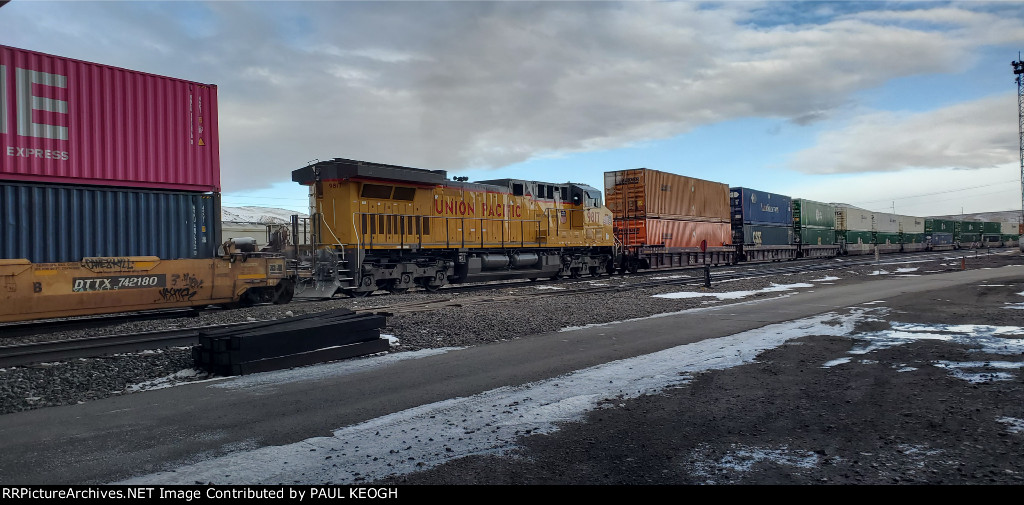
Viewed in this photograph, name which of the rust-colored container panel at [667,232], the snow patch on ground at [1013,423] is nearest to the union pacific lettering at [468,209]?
the rust-colored container panel at [667,232]

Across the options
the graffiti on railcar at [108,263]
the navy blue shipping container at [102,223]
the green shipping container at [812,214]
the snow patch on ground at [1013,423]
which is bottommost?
the snow patch on ground at [1013,423]

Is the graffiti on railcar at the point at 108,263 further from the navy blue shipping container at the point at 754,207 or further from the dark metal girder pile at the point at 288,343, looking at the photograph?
the navy blue shipping container at the point at 754,207

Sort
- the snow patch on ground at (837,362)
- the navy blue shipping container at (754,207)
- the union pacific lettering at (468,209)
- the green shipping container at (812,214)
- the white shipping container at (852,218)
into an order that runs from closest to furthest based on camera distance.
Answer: the snow patch on ground at (837,362)
the union pacific lettering at (468,209)
the navy blue shipping container at (754,207)
the green shipping container at (812,214)
the white shipping container at (852,218)

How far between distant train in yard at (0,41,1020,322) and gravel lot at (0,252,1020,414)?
0.85 meters

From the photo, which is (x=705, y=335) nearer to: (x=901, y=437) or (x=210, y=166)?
(x=901, y=437)

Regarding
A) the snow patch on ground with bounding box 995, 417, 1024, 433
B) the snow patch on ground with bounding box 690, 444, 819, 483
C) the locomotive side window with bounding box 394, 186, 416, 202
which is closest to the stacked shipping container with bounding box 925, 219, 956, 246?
the locomotive side window with bounding box 394, 186, 416, 202

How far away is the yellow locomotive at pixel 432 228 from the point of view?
50.6ft

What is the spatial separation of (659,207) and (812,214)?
21.1 meters

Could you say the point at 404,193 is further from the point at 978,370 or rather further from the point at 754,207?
the point at 754,207

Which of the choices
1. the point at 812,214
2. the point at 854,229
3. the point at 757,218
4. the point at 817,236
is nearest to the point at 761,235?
the point at 757,218

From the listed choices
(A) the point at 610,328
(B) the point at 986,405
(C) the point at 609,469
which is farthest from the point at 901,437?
(A) the point at 610,328

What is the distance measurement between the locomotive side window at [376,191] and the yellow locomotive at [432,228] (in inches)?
1.1

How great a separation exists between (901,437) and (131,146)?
12008 millimetres

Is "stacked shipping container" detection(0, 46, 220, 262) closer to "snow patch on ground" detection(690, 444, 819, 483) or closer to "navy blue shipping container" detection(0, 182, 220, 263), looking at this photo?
"navy blue shipping container" detection(0, 182, 220, 263)
